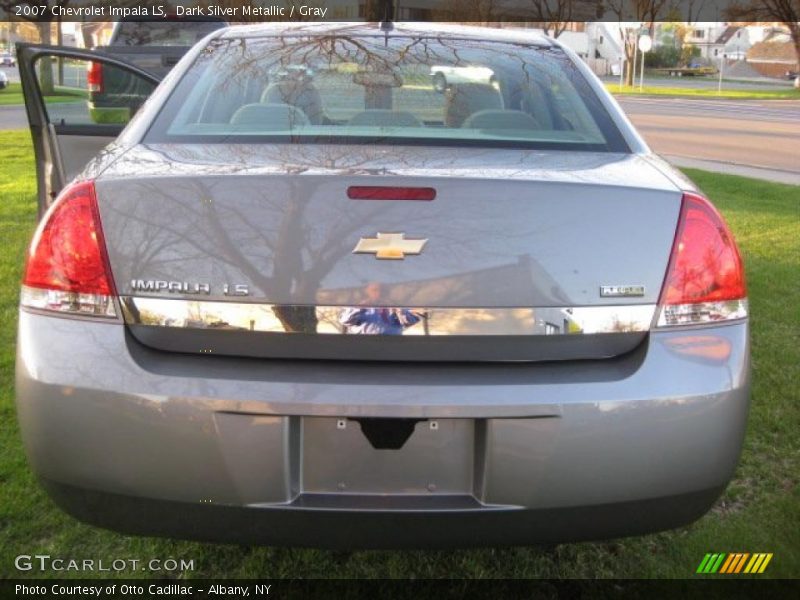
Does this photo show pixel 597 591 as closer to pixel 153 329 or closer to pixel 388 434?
pixel 388 434

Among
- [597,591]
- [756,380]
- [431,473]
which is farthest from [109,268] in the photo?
[756,380]

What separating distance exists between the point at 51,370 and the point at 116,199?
0.43 meters

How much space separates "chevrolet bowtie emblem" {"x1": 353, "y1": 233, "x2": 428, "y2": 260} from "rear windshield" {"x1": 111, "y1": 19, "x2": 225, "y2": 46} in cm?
1117

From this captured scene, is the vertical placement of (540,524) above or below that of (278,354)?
below

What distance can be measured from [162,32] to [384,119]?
10753 mm

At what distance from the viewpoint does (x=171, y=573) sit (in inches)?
99.6

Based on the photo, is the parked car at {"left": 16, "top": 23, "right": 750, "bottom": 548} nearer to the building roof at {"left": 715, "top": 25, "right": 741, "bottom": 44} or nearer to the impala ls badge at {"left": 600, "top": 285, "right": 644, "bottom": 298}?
the impala ls badge at {"left": 600, "top": 285, "right": 644, "bottom": 298}

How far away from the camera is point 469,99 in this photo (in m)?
2.91

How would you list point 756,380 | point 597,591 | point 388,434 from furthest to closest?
point 756,380 → point 597,591 → point 388,434

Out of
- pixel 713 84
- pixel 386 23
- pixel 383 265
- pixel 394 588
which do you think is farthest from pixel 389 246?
pixel 713 84

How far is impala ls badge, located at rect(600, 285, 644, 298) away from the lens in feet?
6.43

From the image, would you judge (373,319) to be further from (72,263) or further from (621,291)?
(72,263)

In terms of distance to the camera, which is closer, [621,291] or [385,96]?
[621,291]

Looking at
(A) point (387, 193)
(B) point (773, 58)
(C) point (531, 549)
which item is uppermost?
(A) point (387, 193)
